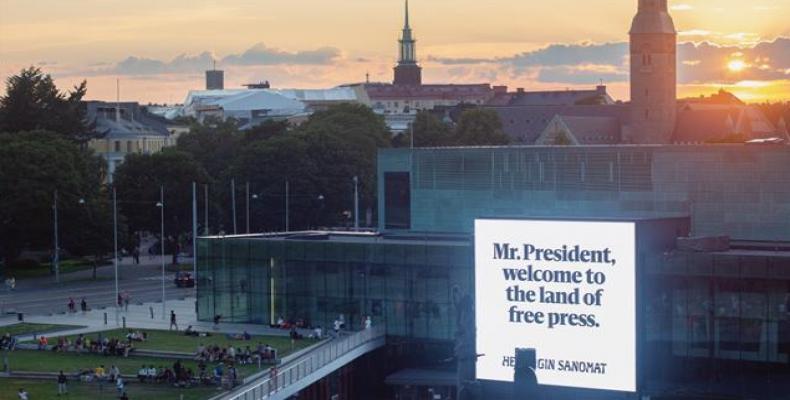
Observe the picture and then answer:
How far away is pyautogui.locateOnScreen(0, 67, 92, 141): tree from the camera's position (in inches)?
5738

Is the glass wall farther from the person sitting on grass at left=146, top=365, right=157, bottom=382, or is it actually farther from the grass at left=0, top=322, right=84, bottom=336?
the person sitting on grass at left=146, top=365, right=157, bottom=382

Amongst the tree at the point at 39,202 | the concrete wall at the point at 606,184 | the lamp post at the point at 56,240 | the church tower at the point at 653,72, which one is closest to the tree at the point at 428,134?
the church tower at the point at 653,72

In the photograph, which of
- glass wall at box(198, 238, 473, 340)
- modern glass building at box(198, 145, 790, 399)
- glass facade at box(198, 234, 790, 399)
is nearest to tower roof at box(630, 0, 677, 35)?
modern glass building at box(198, 145, 790, 399)

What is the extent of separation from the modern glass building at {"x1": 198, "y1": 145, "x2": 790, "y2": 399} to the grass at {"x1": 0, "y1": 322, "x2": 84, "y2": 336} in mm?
6831

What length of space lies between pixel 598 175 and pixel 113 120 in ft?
348

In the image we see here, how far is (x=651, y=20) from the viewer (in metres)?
145

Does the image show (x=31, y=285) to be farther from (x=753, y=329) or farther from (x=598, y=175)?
(x=753, y=329)

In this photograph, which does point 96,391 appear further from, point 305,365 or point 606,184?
point 606,184

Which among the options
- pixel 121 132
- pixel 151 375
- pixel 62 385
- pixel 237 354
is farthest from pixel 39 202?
pixel 121 132

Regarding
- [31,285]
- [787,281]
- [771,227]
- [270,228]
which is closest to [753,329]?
[787,281]

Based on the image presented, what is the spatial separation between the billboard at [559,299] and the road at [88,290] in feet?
113

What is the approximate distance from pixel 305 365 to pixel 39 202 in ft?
175

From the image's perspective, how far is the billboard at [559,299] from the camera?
5438cm

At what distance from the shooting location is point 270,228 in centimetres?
12531
